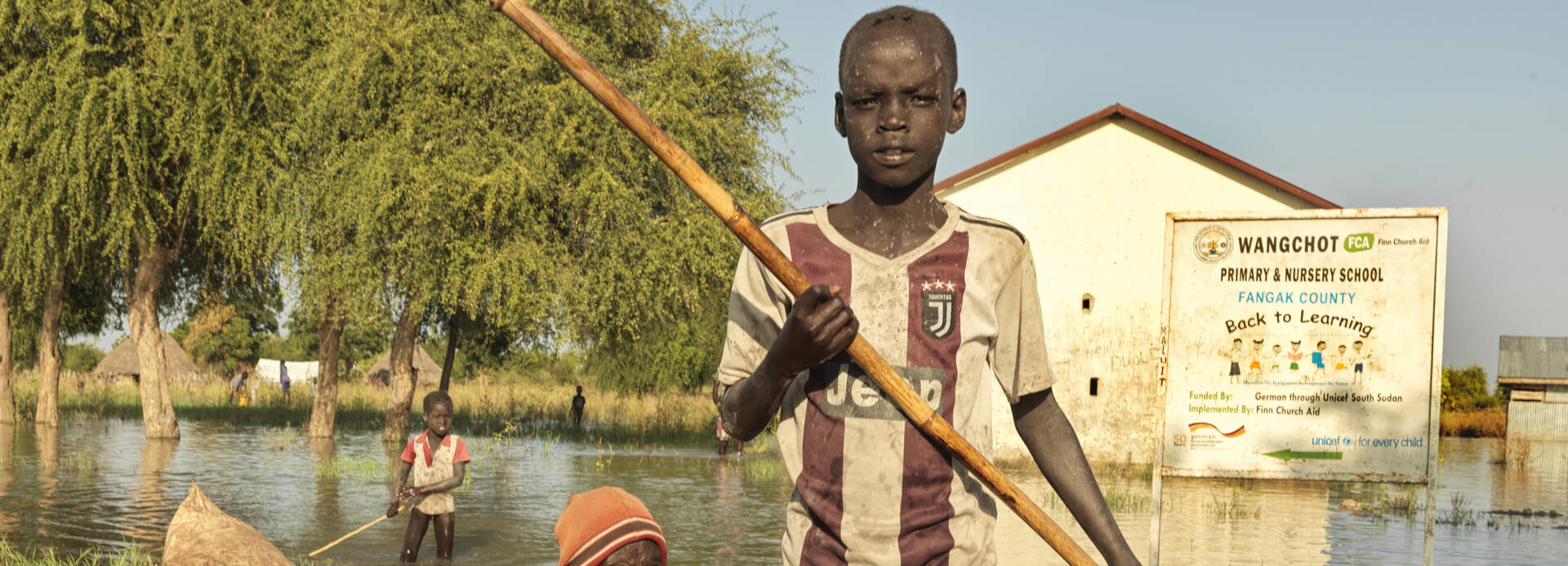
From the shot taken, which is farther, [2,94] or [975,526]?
[2,94]

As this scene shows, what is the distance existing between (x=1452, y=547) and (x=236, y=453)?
708 inches

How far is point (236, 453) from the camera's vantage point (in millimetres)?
22062

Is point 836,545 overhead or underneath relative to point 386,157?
underneath

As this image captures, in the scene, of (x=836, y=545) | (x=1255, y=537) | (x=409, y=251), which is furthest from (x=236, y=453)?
(x=836, y=545)

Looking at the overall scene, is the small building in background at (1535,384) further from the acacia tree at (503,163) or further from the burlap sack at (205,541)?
the burlap sack at (205,541)

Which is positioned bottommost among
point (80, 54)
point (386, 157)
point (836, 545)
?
point (836, 545)

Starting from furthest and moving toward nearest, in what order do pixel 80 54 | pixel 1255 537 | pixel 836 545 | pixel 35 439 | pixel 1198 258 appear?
pixel 35 439
pixel 80 54
pixel 1255 537
pixel 1198 258
pixel 836 545

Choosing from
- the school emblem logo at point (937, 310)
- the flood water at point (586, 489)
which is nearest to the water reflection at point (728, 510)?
the flood water at point (586, 489)

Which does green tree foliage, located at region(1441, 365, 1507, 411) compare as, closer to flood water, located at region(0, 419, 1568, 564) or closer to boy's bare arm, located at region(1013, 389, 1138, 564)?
flood water, located at region(0, 419, 1568, 564)

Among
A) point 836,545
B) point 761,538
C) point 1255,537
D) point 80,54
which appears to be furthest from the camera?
point 80,54

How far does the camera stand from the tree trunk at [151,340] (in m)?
23.9

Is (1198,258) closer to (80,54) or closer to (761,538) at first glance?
(761,538)

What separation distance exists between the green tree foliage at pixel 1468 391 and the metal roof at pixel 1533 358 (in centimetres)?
505

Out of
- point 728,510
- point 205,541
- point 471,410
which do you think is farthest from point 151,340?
point 205,541
